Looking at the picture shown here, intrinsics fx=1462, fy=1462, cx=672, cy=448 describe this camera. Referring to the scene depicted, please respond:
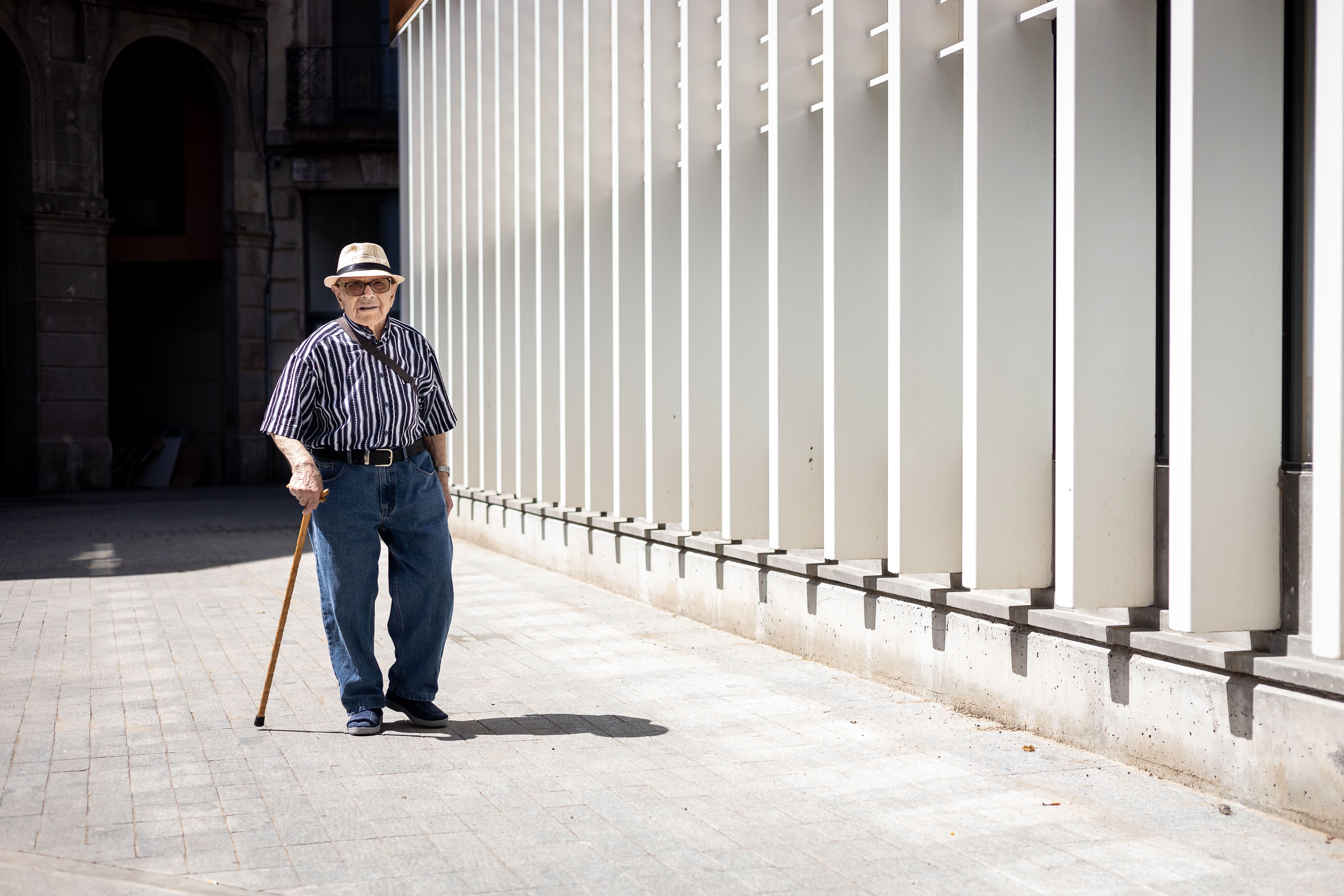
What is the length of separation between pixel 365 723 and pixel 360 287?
1764 millimetres

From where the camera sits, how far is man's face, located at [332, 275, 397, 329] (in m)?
5.93

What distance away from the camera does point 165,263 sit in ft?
87.6

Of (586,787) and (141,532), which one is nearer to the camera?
(586,787)

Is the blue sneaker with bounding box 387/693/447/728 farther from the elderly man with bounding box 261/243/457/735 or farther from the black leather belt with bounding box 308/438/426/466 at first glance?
the black leather belt with bounding box 308/438/426/466

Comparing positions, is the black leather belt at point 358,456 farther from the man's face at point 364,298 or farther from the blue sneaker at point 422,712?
the blue sneaker at point 422,712

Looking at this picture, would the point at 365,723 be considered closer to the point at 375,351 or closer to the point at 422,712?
the point at 422,712

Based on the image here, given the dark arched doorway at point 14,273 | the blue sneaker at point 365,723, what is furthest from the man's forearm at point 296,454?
the dark arched doorway at point 14,273

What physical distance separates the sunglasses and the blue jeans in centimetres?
69

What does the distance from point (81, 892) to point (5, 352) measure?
22.4 meters

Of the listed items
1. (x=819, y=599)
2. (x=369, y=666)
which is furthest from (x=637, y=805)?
(x=819, y=599)

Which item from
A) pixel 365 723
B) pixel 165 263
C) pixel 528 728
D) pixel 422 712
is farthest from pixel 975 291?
pixel 165 263

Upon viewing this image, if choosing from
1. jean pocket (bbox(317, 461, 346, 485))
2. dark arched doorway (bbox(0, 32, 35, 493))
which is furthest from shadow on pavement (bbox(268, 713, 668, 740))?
dark arched doorway (bbox(0, 32, 35, 493))

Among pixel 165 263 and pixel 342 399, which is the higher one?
pixel 165 263

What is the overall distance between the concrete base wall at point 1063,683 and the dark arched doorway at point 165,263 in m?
18.9
